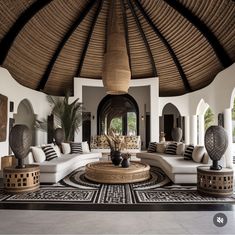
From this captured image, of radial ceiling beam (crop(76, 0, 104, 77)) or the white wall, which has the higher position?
radial ceiling beam (crop(76, 0, 104, 77))

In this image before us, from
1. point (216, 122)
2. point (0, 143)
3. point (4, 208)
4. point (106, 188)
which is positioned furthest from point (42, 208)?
point (216, 122)

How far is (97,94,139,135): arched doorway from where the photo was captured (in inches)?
508

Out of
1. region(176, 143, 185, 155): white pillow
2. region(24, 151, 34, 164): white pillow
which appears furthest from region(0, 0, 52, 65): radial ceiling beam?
region(176, 143, 185, 155): white pillow

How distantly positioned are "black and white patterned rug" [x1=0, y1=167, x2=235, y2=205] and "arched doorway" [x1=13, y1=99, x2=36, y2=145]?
184 inches

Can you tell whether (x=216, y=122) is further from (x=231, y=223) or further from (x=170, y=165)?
(x=231, y=223)

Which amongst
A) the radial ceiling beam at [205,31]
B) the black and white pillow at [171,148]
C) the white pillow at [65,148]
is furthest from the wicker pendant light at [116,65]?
the white pillow at [65,148]

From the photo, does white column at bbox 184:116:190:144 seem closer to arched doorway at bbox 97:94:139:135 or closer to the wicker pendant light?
arched doorway at bbox 97:94:139:135

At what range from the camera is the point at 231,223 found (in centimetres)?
317

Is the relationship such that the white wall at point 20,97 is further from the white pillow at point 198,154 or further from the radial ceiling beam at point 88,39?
the white pillow at point 198,154

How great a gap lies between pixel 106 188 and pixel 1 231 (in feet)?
7.77

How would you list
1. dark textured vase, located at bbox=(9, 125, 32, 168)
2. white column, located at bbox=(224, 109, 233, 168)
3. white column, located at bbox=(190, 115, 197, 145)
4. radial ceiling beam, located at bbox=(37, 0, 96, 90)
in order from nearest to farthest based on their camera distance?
dark textured vase, located at bbox=(9, 125, 32, 168)
white column, located at bbox=(224, 109, 233, 168)
radial ceiling beam, located at bbox=(37, 0, 96, 90)
white column, located at bbox=(190, 115, 197, 145)

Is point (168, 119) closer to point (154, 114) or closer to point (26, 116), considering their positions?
point (154, 114)

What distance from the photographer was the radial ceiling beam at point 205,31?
269 inches

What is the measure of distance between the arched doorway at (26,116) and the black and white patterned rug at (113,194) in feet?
15.4
